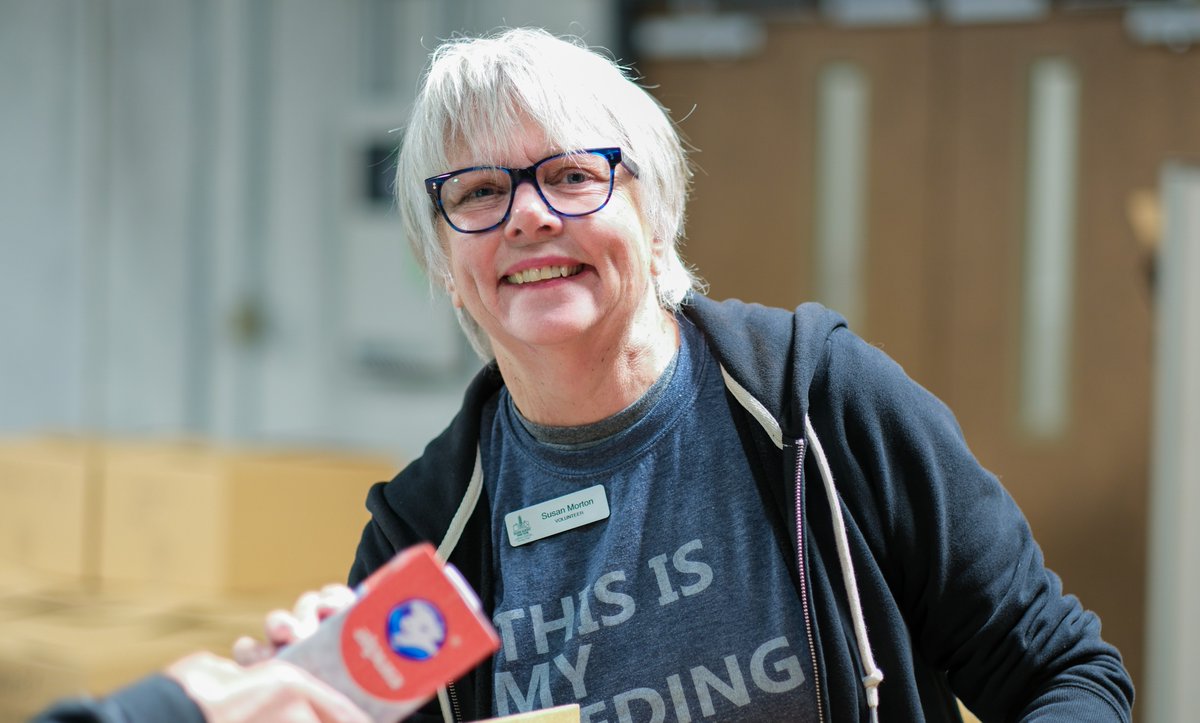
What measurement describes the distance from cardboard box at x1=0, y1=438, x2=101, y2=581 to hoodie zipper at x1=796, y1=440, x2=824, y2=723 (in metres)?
2.59

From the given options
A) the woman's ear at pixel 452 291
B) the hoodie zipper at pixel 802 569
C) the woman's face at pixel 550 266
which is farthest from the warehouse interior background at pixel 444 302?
the hoodie zipper at pixel 802 569

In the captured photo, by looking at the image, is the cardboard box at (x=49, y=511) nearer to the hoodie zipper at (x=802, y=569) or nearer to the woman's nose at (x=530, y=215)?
the woman's nose at (x=530, y=215)

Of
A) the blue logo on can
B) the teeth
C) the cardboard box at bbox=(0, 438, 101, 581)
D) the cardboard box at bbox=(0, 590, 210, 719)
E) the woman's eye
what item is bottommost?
the cardboard box at bbox=(0, 590, 210, 719)

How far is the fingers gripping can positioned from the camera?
0.83 metres

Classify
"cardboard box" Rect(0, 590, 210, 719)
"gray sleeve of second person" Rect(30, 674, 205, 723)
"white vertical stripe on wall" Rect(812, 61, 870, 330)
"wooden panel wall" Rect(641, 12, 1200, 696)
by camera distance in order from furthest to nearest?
"white vertical stripe on wall" Rect(812, 61, 870, 330) → "wooden panel wall" Rect(641, 12, 1200, 696) → "cardboard box" Rect(0, 590, 210, 719) → "gray sleeve of second person" Rect(30, 674, 205, 723)

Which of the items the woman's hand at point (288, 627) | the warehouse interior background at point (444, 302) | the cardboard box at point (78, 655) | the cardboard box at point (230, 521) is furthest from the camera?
the warehouse interior background at point (444, 302)

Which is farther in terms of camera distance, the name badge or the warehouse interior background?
the warehouse interior background

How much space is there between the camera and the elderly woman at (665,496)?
3.85 feet

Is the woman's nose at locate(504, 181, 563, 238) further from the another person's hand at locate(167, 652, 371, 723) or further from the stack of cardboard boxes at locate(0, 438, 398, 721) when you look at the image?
the stack of cardboard boxes at locate(0, 438, 398, 721)

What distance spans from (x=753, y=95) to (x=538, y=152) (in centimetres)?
283

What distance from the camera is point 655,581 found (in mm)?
1211

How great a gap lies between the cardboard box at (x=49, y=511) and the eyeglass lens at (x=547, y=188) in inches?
94.5

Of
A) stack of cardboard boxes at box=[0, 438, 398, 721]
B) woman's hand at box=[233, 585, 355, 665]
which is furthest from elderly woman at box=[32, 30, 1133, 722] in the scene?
stack of cardboard boxes at box=[0, 438, 398, 721]

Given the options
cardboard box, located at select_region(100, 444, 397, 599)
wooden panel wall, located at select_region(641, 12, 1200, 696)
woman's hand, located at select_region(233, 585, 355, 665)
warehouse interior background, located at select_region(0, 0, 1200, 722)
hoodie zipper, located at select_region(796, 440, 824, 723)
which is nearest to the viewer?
woman's hand, located at select_region(233, 585, 355, 665)
